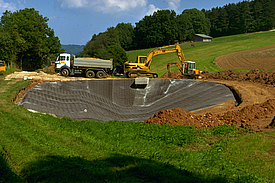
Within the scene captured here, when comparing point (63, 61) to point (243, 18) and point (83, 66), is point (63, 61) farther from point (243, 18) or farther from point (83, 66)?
point (243, 18)

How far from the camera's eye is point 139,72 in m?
30.7

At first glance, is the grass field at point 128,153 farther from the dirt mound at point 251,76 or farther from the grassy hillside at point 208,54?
the grassy hillside at point 208,54

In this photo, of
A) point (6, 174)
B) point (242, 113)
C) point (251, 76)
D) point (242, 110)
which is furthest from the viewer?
point (251, 76)

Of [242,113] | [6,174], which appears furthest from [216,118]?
[6,174]

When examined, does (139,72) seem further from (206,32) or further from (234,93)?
(206,32)

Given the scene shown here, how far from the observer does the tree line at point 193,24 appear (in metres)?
107

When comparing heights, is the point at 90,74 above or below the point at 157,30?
below

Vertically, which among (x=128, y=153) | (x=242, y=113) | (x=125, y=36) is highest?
(x=125, y=36)

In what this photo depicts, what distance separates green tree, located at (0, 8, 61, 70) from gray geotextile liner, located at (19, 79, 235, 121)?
89.9 ft

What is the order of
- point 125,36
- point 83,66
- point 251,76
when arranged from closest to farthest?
point 251,76
point 83,66
point 125,36

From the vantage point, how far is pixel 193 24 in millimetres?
127688

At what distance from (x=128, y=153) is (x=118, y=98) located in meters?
14.8

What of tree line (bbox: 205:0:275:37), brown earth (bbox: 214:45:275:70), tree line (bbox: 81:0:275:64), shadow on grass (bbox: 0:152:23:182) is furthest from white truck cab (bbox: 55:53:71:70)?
tree line (bbox: 205:0:275:37)

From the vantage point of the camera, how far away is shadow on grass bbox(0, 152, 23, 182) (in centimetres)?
637
